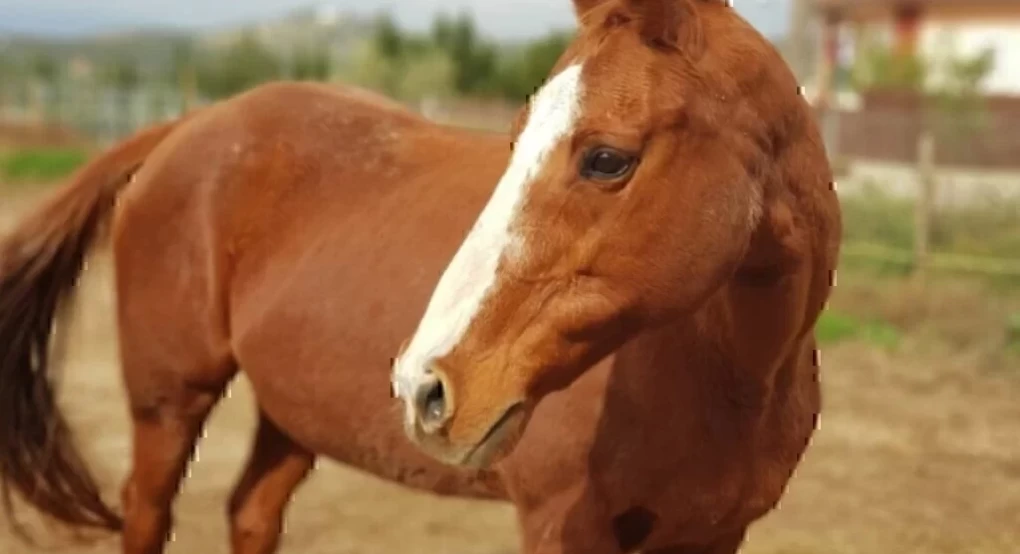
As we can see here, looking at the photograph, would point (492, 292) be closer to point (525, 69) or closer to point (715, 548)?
point (715, 548)

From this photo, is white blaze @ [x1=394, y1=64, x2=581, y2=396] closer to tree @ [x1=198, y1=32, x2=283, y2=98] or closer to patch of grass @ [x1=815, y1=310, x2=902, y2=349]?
patch of grass @ [x1=815, y1=310, x2=902, y2=349]

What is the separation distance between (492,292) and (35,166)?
16226mm

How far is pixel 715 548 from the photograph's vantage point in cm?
225

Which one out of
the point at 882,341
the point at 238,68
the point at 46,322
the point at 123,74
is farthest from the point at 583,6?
the point at 123,74

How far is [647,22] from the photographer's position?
64.6 inches

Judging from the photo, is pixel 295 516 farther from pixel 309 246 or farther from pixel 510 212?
pixel 510 212

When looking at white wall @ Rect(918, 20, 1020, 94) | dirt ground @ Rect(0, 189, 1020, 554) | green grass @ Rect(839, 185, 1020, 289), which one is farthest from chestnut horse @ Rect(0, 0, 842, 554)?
white wall @ Rect(918, 20, 1020, 94)

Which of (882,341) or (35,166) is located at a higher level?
(882,341)

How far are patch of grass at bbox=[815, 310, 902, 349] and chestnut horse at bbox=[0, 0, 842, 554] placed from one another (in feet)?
17.4

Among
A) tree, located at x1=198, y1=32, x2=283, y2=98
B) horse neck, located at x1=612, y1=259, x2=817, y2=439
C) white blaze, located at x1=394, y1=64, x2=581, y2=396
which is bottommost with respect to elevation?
tree, located at x1=198, y1=32, x2=283, y2=98

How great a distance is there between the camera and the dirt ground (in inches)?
164

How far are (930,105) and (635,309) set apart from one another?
500 inches

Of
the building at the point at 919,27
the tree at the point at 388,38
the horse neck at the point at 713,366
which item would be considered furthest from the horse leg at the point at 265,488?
the tree at the point at 388,38

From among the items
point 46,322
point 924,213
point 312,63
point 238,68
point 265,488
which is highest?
point 46,322
